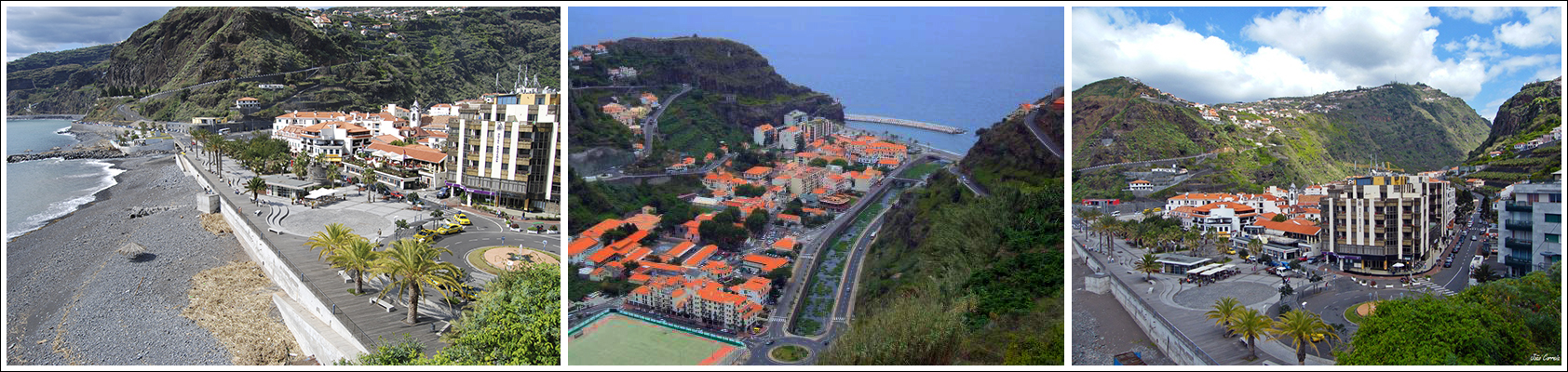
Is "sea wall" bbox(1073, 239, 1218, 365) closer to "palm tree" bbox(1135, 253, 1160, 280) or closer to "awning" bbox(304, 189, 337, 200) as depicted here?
"palm tree" bbox(1135, 253, 1160, 280)

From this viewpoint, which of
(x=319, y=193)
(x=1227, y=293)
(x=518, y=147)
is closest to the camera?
(x=1227, y=293)

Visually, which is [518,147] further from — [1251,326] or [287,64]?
[287,64]

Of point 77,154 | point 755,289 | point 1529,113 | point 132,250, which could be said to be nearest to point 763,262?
point 755,289

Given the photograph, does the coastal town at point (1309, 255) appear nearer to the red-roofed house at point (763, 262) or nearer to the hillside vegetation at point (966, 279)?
the hillside vegetation at point (966, 279)

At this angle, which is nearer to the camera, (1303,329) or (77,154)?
(1303,329)

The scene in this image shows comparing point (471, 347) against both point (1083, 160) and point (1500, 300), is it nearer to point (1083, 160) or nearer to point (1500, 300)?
point (1500, 300)

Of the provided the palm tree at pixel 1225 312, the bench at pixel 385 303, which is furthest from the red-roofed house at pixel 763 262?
the bench at pixel 385 303

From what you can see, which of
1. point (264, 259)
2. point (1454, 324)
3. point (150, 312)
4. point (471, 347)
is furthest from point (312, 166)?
point (1454, 324)
